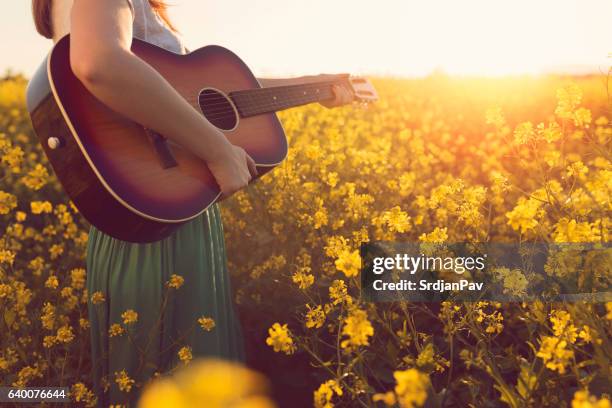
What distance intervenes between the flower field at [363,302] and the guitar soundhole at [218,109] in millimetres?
521

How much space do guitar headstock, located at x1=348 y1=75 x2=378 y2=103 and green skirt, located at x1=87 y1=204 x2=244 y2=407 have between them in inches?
50.1

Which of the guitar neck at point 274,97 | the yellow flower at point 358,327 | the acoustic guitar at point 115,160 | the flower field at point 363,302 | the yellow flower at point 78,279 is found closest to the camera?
the yellow flower at point 358,327

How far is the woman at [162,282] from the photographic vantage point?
1838 millimetres

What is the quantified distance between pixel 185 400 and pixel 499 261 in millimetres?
1797

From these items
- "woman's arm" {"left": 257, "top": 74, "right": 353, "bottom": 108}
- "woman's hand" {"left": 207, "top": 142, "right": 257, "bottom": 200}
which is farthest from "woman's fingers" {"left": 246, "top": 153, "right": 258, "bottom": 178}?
"woman's arm" {"left": 257, "top": 74, "right": 353, "bottom": 108}

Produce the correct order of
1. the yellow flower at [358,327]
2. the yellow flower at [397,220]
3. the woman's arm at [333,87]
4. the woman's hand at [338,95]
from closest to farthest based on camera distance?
the yellow flower at [358,327] → the yellow flower at [397,220] → the woman's arm at [333,87] → the woman's hand at [338,95]

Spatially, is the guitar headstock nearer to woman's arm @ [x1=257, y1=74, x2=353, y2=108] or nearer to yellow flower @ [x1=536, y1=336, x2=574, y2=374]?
woman's arm @ [x1=257, y1=74, x2=353, y2=108]

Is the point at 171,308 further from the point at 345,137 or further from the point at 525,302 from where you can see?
the point at 345,137

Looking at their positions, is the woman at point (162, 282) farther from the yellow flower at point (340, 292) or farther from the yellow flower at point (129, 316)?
the yellow flower at point (340, 292)

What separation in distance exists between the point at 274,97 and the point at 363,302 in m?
1.04

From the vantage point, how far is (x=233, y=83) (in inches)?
95.4

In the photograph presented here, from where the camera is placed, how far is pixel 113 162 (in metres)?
1.74

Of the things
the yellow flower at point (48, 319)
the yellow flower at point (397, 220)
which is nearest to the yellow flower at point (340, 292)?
the yellow flower at point (397, 220)

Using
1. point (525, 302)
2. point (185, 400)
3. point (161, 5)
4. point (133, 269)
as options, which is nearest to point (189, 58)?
point (161, 5)
